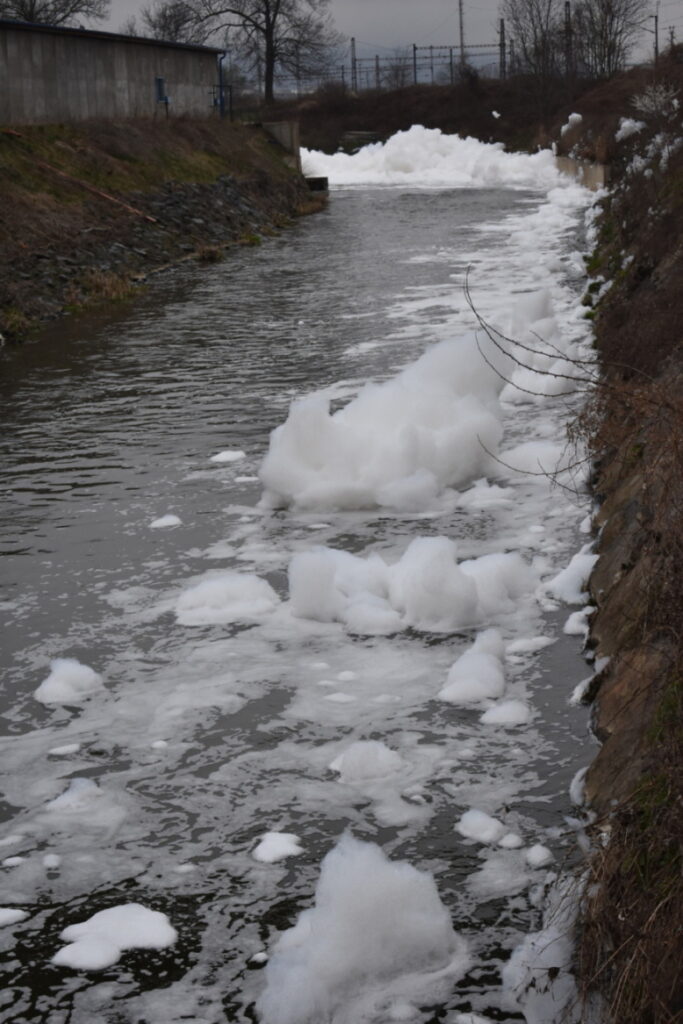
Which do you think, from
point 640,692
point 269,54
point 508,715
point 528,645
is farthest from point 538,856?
point 269,54

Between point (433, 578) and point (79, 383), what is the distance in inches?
332

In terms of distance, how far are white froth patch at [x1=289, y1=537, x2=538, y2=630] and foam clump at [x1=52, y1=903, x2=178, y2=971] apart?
2.84 m

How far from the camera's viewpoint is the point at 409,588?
25.6 feet

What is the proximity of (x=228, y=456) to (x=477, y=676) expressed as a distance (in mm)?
5098

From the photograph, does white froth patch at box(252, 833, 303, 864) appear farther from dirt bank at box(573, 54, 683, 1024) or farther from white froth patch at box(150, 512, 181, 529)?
white froth patch at box(150, 512, 181, 529)

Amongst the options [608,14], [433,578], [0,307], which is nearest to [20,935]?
[433,578]

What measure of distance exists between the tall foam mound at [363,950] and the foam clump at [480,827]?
1.88ft

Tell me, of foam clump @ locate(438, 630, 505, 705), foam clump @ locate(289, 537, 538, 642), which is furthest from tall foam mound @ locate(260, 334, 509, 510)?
foam clump @ locate(438, 630, 505, 705)

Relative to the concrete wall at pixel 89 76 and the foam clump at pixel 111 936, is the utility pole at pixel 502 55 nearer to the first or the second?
the concrete wall at pixel 89 76

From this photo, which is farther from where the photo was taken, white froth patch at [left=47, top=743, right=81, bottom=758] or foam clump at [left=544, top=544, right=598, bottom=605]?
foam clump at [left=544, top=544, right=598, bottom=605]

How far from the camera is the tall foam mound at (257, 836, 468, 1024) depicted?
4508mm

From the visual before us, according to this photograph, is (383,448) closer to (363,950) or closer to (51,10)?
(363,950)

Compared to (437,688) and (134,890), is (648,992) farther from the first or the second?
(437,688)

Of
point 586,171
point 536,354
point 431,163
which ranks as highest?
point 431,163
